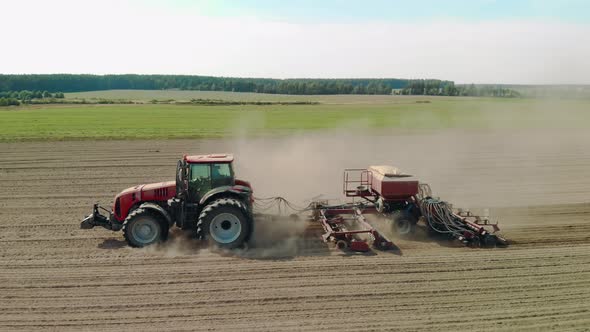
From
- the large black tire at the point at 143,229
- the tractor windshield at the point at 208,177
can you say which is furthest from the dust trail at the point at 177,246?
the tractor windshield at the point at 208,177

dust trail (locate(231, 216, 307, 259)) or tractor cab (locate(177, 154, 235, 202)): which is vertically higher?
tractor cab (locate(177, 154, 235, 202))

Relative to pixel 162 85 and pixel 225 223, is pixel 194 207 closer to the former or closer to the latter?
pixel 225 223

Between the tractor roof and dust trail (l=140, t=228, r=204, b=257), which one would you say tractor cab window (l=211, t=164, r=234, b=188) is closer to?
the tractor roof

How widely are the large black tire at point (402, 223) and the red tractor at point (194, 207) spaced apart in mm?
4198

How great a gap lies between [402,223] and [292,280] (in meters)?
4.78

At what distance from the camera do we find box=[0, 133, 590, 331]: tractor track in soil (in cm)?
922

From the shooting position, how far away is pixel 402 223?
14.5 meters

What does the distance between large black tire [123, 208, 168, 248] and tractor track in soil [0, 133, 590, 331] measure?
285 millimetres

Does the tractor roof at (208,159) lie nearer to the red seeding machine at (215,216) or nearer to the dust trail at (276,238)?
the red seeding machine at (215,216)

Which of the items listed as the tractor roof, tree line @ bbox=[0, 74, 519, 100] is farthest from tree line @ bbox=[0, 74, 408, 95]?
the tractor roof

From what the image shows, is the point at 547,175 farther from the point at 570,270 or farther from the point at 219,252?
the point at 219,252

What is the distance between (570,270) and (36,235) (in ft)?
45.6

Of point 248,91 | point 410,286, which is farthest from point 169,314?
point 248,91

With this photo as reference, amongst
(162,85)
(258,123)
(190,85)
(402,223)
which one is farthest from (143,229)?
(190,85)
